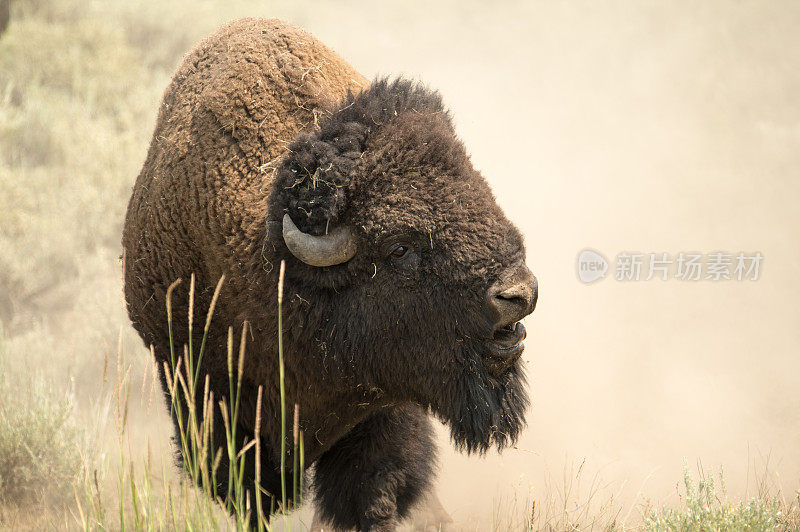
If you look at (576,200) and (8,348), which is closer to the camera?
(8,348)

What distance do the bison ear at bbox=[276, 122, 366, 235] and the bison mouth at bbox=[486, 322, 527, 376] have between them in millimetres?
820

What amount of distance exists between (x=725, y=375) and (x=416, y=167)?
905 cm

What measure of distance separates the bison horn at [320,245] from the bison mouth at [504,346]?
2.30 ft

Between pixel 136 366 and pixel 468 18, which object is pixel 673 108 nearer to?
pixel 468 18

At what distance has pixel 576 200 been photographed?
13.7 m

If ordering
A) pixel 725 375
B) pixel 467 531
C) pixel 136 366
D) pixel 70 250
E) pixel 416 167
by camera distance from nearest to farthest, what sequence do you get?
pixel 416 167 < pixel 467 531 < pixel 136 366 < pixel 70 250 < pixel 725 375

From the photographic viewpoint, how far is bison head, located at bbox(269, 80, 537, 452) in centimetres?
313

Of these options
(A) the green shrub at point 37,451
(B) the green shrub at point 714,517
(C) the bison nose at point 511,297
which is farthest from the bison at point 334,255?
(A) the green shrub at point 37,451

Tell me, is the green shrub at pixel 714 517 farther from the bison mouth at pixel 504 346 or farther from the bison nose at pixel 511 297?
the bison nose at pixel 511 297

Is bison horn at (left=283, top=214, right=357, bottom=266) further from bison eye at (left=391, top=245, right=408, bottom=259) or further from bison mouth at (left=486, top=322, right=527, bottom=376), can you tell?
bison mouth at (left=486, top=322, right=527, bottom=376)

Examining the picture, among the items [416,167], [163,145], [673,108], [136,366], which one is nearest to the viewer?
[416,167]

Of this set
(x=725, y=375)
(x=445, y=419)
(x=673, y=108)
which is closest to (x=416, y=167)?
(x=445, y=419)

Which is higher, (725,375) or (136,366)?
(725,375)

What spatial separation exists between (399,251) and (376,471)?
1.60 m
